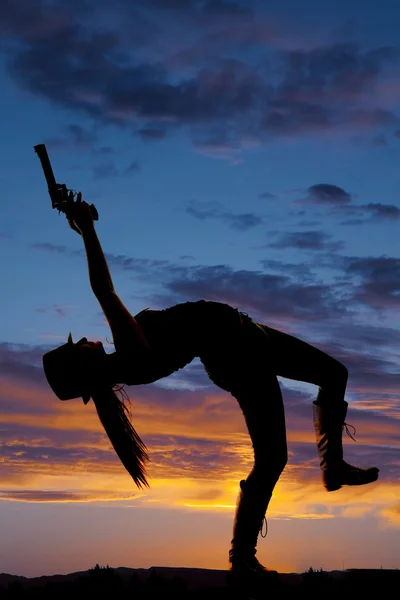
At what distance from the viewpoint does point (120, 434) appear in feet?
26.9

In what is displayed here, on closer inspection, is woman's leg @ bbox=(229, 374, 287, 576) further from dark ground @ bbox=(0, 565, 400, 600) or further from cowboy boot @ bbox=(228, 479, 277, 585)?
dark ground @ bbox=(0, 565, 400, 600)

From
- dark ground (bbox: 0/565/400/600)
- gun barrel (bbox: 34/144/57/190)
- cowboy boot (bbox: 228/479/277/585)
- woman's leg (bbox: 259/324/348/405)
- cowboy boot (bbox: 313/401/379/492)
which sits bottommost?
dark ground (bbox: 0/565/400/600)

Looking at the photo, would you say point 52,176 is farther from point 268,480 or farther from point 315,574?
point 315,574

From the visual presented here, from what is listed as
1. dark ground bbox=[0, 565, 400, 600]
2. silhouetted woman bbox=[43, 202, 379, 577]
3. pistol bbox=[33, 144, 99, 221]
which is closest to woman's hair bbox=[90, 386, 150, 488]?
silhouetted woman bbox=[43, 202, 379, 577]

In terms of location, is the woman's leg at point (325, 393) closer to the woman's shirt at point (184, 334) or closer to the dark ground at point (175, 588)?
the woman's shirt at point (184, 334)

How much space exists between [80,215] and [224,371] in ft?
6.86

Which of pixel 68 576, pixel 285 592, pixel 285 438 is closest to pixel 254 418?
pixel 285 438

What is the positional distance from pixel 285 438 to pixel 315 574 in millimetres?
1536

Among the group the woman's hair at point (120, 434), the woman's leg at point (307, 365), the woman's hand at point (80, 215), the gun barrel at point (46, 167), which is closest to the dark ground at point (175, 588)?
the woman's hair at point (120, 434)

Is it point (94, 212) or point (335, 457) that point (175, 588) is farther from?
point (94, 212)

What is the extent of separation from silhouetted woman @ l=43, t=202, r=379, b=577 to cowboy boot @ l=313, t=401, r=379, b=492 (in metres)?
0.01

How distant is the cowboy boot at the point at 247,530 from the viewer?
8.37 meters

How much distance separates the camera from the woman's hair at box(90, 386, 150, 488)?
321 inches

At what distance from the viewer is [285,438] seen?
8.51 meters
